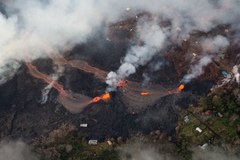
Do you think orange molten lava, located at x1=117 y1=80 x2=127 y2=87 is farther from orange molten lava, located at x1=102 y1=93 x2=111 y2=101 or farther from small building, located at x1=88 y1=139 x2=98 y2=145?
small building, located at x1=88 y1=139 x2=98 y2=145

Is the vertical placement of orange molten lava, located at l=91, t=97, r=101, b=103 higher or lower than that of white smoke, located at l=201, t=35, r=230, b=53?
lower

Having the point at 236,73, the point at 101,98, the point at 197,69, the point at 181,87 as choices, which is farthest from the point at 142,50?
the point at 236,73

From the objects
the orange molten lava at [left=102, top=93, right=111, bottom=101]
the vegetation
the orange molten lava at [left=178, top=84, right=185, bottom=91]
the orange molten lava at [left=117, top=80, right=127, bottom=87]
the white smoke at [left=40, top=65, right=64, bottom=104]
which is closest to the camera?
the vegetation

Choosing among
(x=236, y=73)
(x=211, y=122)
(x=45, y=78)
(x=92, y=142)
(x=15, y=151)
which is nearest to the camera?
(x=15, y=151)

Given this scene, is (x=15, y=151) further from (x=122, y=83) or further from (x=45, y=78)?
(x=122, y=83)

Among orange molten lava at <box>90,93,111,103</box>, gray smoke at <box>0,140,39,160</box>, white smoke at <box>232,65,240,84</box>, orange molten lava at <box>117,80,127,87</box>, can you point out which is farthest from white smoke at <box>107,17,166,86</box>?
gray smoke at <box>0,140,39,160</box>

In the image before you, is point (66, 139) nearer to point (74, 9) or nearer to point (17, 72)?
point (17, 72)

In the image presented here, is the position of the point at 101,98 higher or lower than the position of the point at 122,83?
lower
